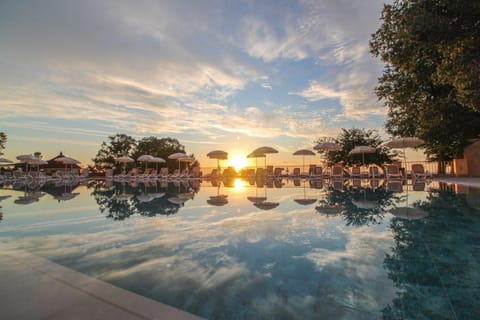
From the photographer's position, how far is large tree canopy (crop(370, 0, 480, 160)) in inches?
257

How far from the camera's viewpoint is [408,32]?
7094 mm

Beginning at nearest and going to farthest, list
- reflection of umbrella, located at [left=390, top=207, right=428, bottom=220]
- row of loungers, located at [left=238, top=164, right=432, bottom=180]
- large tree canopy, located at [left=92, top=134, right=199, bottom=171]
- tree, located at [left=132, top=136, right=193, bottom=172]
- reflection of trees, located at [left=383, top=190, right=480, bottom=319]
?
reflection of trees, located at [left=383, top=190, right=480, bottom=319] < reflection of umbrella, located at [left=390, top=207, right=428, bottom=220] < row of loungers, located at [left=238, top=164, right=432, bottom=180] < tree, located at [left=132, top=136, right=193, bottom=172] < large tree canopy, located at [left=92, top=134, right=199, bottom=171]

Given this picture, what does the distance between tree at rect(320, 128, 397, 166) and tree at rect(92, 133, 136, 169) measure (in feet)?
73.8

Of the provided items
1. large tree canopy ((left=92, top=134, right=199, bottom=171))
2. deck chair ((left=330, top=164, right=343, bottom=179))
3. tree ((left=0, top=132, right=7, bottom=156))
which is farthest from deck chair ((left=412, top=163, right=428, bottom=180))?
tree ((left=0, top=132, right=7, bottom=156))

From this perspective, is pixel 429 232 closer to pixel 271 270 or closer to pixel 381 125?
pixel 271 270

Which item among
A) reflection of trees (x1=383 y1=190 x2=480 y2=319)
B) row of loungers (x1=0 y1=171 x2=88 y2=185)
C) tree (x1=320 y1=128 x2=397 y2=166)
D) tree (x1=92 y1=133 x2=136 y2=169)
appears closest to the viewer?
reflection of trees (x1=383 y1=190 x2=480 y2=319)

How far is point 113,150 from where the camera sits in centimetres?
2745

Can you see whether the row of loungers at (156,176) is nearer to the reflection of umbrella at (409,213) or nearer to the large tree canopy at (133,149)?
the large tree canopy at (133,149)

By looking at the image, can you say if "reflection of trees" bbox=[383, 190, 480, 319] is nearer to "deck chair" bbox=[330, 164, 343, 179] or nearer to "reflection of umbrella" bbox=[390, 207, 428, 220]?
"reflection of umbrella" bbox=[390, 207, 428, 220]

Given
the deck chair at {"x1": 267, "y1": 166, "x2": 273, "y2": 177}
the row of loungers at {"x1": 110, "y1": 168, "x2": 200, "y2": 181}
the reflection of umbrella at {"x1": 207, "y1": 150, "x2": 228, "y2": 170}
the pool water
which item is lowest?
the pool water

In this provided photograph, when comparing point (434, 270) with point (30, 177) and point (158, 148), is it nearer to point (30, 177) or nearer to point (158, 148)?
point (158, 148)

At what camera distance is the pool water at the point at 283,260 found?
1.36 metres

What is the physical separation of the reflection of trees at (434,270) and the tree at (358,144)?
1627 centimetres

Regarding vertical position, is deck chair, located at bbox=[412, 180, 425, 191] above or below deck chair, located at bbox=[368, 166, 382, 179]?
below
